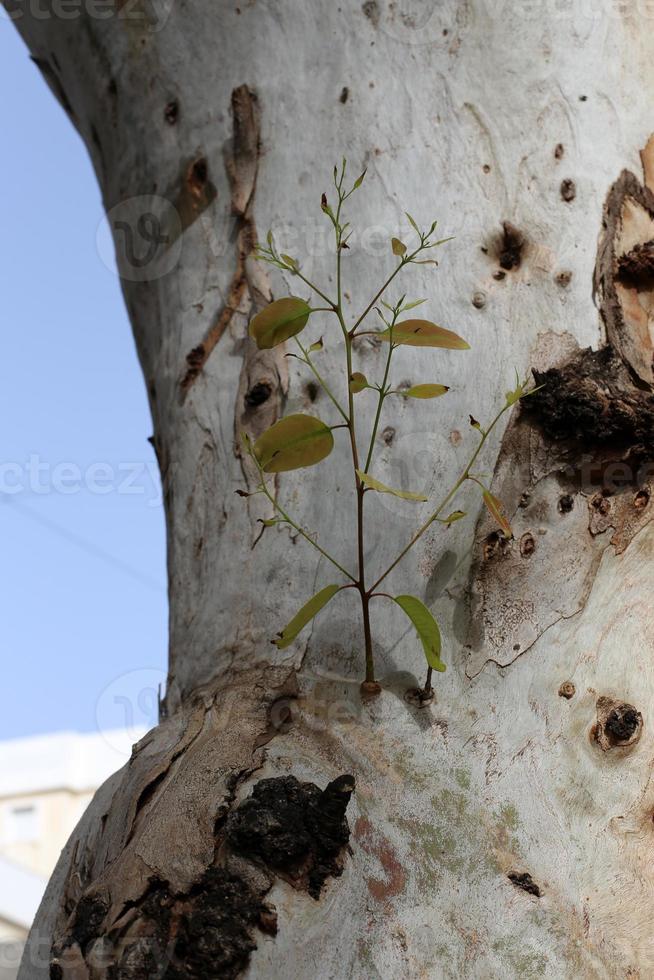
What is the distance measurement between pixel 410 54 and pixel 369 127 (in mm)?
104

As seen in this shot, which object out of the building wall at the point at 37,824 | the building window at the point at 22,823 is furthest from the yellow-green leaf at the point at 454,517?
the building window at the point at 22,823

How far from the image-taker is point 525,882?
31.3 inches

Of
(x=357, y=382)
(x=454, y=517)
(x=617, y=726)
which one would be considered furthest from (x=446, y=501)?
(x=617, y=726)

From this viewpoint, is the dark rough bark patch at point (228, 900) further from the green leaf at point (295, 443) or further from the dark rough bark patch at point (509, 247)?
the dark rough bark patch at point (509, 247)

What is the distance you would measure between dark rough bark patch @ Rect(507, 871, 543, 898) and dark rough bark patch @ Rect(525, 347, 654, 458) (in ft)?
1.27

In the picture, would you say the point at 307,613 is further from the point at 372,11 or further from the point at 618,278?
the point at 372,11

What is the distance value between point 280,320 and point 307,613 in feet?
0.86

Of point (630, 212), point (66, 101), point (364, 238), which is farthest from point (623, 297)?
point (66, 101)

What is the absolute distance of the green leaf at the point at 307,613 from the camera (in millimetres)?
861

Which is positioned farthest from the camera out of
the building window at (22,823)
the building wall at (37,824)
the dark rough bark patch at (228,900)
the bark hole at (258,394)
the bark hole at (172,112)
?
the building window at (22,823)

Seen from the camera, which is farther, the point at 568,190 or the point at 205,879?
the point at 568,190

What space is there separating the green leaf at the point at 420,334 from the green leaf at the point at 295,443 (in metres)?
0.10

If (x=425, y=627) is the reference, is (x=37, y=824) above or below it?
below

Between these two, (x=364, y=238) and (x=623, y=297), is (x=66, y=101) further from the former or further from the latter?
(x=623, y=297)
